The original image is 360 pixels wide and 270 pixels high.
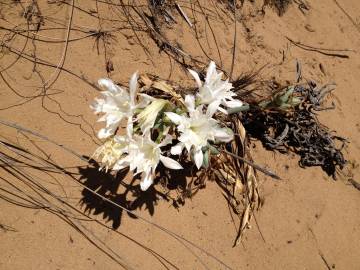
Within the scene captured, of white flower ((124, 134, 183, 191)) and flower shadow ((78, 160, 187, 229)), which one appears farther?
flower shadow ((78, 160, 187, 229))

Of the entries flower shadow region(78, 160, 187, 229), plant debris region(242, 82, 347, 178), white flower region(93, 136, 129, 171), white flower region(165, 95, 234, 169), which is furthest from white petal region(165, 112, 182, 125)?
plant debris region(242, 82, 347, 178)

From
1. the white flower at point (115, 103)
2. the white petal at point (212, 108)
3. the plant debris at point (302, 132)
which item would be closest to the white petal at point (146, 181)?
the white flower at point (115, 103)

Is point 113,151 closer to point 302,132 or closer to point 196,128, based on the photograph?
point 196,128

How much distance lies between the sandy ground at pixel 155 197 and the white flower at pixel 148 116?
0.50 metres

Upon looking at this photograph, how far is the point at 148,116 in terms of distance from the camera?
167cm

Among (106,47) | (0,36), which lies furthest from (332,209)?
(0,36)

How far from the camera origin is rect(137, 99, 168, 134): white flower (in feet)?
5.44

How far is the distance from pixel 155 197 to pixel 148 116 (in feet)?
1.90

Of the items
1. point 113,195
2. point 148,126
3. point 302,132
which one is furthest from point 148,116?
point 302,132

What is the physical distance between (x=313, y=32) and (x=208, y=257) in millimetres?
1884

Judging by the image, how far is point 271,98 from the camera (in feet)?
7.97

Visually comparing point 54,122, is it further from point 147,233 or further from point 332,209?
point 332,209

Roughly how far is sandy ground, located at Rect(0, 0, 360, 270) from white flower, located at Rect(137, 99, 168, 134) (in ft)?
1.64

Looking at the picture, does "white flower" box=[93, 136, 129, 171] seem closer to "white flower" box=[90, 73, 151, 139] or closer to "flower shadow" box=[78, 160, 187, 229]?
"white flower" box=[90, 73, 151, 139]
